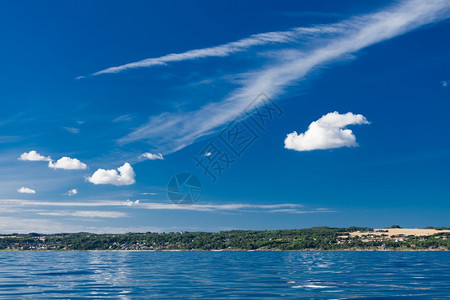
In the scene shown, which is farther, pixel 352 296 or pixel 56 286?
pixel 56 286

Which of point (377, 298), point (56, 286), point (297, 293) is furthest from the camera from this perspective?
point (56, 286)

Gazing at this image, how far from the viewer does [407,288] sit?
1911 inches

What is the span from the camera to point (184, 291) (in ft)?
151

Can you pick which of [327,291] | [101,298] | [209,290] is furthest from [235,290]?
[101,298]

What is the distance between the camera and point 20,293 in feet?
149

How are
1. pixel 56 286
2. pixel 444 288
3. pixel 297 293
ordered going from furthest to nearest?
pixel 56 286 → pixel 444 288 → pixel 297 293

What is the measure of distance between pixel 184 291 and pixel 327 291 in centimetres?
1498

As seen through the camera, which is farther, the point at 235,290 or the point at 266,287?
the point at 266,287

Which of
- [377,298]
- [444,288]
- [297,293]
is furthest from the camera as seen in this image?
[444,288]

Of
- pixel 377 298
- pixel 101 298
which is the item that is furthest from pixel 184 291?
pixel 377 298

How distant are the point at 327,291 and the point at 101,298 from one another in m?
22.8

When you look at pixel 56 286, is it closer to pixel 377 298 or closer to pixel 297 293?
pixel 297 293

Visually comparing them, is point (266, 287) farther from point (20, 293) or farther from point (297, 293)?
point (20, 293)

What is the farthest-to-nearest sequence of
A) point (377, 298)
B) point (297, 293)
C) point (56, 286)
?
→ point (56, 286) → point (297, 293) → point (377, 298)
